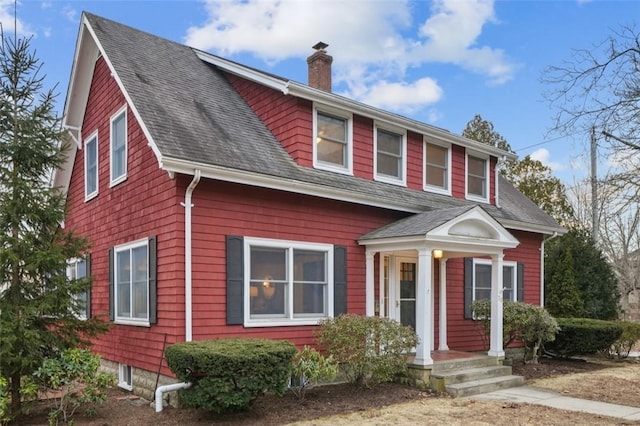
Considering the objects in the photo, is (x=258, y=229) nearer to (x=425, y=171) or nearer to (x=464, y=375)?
(x=464, y=375)

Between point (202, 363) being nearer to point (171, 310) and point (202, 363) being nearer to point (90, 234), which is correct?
→ point (171, 310)

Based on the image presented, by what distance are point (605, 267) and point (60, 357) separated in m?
14.3

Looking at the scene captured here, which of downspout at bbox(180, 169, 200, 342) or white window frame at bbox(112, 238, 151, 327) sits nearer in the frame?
downspout at bbox(180, 169, 200, 342)

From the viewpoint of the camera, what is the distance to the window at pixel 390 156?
1085 cm

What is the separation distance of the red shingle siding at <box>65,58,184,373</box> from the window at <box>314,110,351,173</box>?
2.96m

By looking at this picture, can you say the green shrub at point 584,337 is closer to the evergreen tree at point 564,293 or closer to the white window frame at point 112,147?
the evergreen tree at point 564,293

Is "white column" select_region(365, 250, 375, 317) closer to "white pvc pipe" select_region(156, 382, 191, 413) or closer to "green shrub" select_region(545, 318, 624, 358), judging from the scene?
"white pvc pipe" select_region(156, 382, 191, 413)

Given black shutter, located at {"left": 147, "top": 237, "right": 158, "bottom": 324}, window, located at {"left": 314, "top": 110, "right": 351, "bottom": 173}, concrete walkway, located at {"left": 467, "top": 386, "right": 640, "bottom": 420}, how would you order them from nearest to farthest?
concrete walkway, located at {"left": 467, "top": 386, "right": 640, "bottom": 420} → black shutter, located at {"left": 147, "top": 237, "right": 158, "bottom": 324} → window, located at {"left": 314, "top": 110, "right": 351, "bottom": 173}

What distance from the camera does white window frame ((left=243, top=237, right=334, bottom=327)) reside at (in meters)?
8.27

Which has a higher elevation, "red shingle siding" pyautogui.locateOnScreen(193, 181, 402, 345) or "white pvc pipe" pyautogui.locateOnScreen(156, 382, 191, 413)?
"red shingle siding" pyautogui.locateOnScreen(193, 181, 402, 345)

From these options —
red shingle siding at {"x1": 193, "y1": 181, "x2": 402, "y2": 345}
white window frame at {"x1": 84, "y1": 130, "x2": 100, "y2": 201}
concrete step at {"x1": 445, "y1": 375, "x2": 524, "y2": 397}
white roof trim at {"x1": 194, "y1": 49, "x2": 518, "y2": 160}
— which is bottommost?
concrete step at {"x1": 445, "y1": 375, "x2": 524, "y2": 397}

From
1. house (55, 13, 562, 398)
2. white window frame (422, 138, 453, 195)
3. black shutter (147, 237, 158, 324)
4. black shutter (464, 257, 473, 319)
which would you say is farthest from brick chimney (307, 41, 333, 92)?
black shutter (147, 237, 158, 324)

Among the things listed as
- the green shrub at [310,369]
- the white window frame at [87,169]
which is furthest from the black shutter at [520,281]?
the white window frame at [87,169]

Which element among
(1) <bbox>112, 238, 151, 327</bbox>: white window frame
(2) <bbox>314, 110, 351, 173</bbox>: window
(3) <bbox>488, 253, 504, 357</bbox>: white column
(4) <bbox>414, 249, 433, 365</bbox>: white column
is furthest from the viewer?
(3) <bbox>488, 253, 504, 357</bbox>: white column
